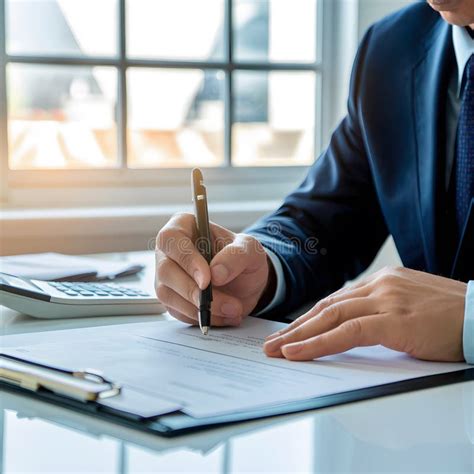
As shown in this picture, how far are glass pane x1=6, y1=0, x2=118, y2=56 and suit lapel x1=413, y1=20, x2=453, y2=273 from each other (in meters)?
1.02

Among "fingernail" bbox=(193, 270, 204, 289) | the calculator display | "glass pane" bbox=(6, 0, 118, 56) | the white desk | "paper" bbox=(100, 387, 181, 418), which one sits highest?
"glass pane" bbox=(6, 0, 118, 56)

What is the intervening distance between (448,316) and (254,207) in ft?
4.47

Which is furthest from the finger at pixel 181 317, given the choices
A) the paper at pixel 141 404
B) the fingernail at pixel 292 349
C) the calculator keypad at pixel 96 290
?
the paper at pixel 141 404

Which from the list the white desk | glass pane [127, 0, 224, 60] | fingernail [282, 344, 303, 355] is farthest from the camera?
glass pane [127, 0, 224, 60]

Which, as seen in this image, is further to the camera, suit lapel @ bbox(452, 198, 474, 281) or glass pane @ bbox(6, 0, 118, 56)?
glass pane @ bbox(6, 0, 118, 56)

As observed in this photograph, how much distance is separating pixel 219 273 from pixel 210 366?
228 mm

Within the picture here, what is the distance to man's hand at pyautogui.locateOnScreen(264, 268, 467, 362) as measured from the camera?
87 centimetres

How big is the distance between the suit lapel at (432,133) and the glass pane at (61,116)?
39.9 inches

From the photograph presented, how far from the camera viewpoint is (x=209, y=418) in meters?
0.69

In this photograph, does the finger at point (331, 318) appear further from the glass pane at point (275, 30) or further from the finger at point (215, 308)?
the glass pane at point (275, 30)

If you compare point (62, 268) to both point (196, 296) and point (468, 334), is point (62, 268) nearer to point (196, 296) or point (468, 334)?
point (196, 296)

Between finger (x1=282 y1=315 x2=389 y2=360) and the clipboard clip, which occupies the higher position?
finger (x1=282 y1=315 x2=389 y2=360)

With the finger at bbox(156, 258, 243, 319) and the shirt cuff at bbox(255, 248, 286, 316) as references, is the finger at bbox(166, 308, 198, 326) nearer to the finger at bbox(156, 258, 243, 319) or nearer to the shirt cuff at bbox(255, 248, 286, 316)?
the finger at bbox(156, 258, 243, 319)

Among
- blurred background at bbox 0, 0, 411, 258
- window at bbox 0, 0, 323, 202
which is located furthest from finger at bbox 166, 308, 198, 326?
window at bbox 0, 0, 323, 202
